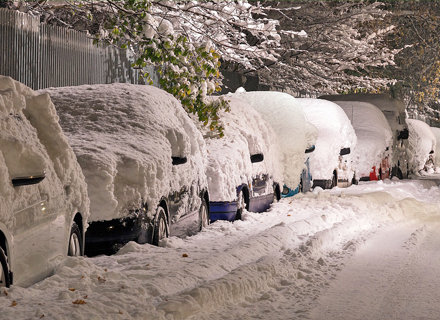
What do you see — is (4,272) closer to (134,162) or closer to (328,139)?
(134,162)

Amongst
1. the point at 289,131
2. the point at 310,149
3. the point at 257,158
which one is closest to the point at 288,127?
the point at 289,131

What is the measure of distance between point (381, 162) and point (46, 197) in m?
15.5

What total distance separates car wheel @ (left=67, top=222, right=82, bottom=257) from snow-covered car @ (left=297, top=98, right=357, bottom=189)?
957cm

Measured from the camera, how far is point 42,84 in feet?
39.4

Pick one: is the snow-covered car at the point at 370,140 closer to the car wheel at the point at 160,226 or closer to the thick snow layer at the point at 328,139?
the thick snow layer at the point at 328,139

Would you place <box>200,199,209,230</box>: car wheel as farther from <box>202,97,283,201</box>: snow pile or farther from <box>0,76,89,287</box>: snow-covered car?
<box>0,76,89,287</box>: snow-covered car

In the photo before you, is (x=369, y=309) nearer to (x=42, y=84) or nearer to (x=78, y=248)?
(x=78, y=248)

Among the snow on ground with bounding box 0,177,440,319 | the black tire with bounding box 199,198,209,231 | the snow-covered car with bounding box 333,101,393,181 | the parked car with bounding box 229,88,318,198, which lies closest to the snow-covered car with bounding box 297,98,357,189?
the parked car with bounding box 229,88,318,198

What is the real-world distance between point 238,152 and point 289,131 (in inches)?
125

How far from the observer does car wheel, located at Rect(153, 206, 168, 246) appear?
809 centimetres

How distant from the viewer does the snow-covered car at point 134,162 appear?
7.38 meters

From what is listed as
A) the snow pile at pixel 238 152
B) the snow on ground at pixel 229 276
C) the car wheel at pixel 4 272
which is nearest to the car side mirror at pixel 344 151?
the snow pile at pixel 238 152

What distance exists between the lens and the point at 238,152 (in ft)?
37.4

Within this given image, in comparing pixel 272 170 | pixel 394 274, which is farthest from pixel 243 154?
pixel 394 274
